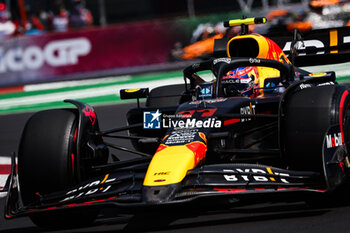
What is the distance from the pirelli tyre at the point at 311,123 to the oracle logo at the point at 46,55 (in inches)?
546

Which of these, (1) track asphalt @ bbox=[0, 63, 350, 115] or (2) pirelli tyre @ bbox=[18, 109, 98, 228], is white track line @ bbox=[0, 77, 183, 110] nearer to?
(1) track asphalt @ bbox=[0, 63, 350, 115]

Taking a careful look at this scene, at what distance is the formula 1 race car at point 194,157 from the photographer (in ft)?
15.7

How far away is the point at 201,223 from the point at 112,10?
15531 mm

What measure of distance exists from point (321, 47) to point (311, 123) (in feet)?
11.8

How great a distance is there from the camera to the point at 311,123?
5141mm

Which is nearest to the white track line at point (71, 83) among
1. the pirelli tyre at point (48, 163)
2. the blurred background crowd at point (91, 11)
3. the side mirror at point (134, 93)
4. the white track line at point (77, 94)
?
the white track line at point (77, 94)

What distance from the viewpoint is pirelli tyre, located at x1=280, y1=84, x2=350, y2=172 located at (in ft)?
16.8

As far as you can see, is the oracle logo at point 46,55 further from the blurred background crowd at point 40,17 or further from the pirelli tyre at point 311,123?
the pirelli tyre at point 311,123

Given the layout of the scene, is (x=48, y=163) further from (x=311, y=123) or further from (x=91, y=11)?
(x=91, y=11)

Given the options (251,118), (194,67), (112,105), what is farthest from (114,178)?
(112,105)

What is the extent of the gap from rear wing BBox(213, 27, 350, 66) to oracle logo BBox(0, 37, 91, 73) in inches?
418

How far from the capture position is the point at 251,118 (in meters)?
5.66

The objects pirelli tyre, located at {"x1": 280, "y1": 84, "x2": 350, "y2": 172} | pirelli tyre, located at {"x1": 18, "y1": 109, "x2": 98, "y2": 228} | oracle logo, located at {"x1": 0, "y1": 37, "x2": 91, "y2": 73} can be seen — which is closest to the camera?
pirelli tyre, located at {"x1": 280, "y1": 84, "x2": 350, "y2": 172}

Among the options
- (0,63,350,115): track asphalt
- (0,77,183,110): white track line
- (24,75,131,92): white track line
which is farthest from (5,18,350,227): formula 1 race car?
(24,75,131,92): white track line
